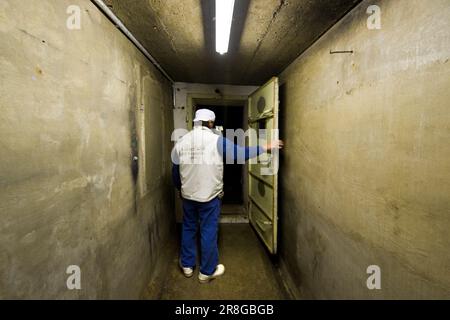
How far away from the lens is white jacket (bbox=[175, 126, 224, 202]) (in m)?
1.96

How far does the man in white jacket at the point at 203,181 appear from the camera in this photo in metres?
1.96

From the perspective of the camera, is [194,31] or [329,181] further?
[194,31]

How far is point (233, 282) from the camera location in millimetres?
2049

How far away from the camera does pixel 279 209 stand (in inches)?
96.0

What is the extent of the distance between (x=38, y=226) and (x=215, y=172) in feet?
4.59

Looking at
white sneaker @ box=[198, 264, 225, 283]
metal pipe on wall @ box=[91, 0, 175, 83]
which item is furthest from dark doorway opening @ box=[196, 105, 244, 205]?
metal pipe on wall @ box=[91, 0, 175, 83]

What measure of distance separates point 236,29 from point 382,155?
130 centimetres

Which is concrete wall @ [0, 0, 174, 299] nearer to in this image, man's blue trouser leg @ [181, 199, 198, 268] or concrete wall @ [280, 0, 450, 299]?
man's blue trouser leg @ [181, 199, 198, 268]

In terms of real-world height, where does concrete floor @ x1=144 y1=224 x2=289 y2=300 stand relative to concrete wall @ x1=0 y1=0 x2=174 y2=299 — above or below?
below

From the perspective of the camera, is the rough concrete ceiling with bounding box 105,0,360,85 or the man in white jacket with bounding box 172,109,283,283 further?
the man in white jacket with bounding box 172,109,283,283

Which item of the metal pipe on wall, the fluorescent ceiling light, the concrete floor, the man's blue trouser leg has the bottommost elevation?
the concrete floor

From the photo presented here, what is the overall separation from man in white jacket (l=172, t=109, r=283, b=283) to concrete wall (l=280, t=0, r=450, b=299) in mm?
797
